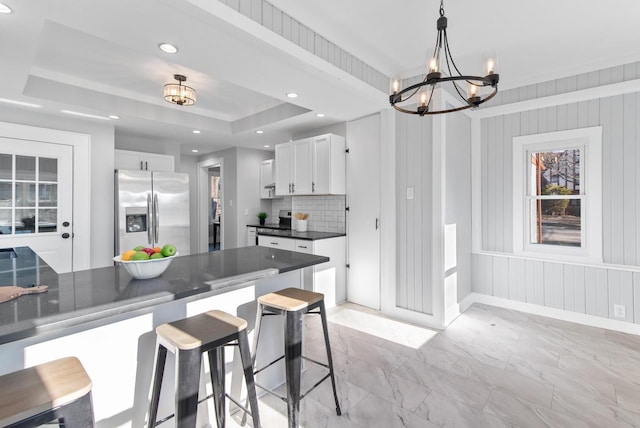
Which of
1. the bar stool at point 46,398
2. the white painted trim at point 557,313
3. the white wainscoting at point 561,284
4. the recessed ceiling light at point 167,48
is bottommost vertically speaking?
the white painted trim at point 557,313

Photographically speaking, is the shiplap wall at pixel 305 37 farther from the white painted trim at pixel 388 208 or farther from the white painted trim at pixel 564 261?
the white painted trim at pixel 564 261

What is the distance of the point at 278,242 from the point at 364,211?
1.21m

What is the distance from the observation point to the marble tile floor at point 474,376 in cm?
191

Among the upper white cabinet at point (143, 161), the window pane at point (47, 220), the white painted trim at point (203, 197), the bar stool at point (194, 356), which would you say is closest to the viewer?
the bar stool at point (194, 356)

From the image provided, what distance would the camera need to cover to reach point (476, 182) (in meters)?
4.00

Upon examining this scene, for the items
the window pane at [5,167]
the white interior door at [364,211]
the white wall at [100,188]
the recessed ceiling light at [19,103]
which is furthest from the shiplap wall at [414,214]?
the window pane at [5,167]

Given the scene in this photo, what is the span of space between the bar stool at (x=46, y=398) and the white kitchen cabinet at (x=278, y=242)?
9.61 ft

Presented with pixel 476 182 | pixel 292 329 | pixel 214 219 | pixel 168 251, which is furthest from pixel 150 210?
pixel 476 182

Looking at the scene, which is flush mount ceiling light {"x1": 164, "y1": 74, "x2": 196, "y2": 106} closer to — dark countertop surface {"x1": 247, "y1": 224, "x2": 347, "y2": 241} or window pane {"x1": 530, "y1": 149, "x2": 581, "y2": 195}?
dark countertop surface {"x1": 247, "y1": 224, "x2": 347, "y2": 241}

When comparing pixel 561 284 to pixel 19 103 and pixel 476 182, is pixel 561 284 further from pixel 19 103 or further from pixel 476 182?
pixel 19 103

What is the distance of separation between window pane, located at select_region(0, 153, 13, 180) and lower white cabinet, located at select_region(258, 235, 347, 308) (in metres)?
2.92

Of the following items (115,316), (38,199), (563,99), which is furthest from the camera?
(38,199)

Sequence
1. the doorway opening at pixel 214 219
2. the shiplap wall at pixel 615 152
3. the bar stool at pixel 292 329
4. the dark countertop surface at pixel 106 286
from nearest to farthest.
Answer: the dark countertop surface at pixel 106 286, the bar stool at pixel 292 329, the shiplap wall at pixel 615 152, the doorway opening at pixel 214 219

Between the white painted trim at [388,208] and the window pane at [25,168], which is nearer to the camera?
the window pane at [25,168]
